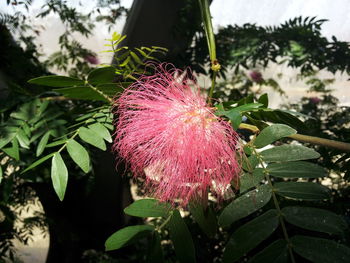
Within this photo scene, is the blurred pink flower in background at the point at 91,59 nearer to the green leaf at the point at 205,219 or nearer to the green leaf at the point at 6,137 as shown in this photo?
the green leaf at the point at 6,137

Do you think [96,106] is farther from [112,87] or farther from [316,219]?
[316,219]

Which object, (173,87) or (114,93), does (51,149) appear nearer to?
(114,93)

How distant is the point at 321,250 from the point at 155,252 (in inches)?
13.6

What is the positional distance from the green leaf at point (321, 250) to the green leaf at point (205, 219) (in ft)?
0.61

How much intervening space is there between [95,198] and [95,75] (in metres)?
1.66

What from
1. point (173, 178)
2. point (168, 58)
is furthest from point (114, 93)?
point (168, 58)

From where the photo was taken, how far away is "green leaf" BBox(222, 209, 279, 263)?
53cm

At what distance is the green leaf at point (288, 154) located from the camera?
0.60m

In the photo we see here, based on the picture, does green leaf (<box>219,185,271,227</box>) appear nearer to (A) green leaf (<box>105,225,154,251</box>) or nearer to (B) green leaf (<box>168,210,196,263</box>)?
(B) green leaf (<box>168,210,196,263</box>)

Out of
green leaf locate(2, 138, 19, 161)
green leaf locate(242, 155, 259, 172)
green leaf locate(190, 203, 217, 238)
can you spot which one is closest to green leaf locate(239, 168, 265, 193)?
green leaf locate(242, 155, 259, 172)

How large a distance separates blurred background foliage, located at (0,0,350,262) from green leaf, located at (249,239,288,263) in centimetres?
39

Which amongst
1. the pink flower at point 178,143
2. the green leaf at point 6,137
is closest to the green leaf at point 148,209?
the pink flower at point 178,143

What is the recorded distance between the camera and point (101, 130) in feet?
2.43

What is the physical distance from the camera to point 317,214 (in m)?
0.55
